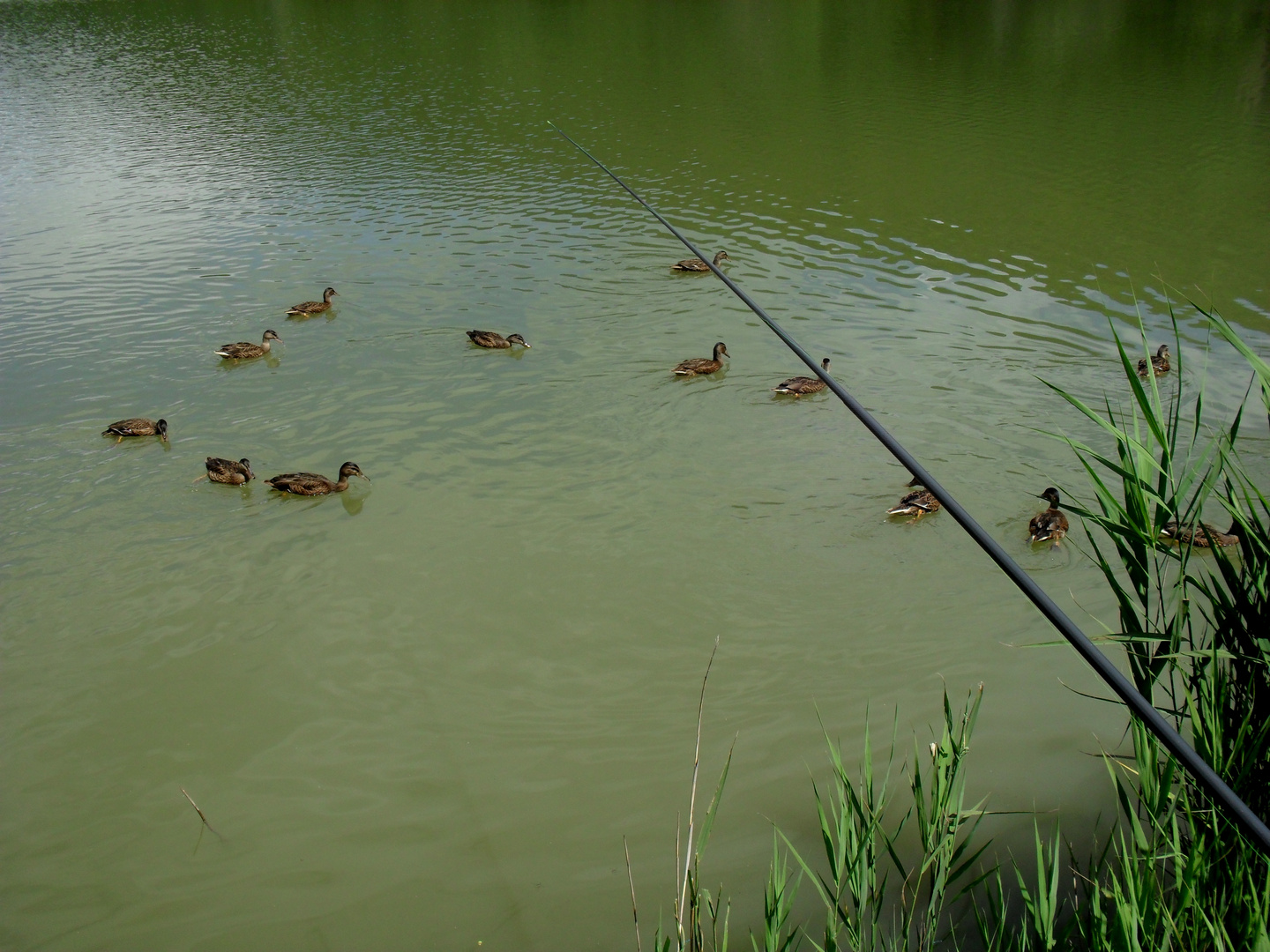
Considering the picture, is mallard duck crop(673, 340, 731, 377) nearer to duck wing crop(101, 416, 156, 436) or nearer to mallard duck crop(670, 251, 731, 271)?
mallard duck crop(670, 251, 731, 271)

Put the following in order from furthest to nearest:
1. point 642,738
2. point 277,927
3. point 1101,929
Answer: point 642,738 < point 277,927 < point 1101,929

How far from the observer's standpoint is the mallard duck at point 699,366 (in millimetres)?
8414

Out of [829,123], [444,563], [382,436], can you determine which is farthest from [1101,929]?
[829,123]

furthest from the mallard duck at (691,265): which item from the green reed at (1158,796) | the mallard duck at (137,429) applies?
the green reed at (1158,796)

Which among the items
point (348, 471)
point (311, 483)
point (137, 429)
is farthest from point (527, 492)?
point (137, 429)

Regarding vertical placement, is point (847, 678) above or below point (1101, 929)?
below

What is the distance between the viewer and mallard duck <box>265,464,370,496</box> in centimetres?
684

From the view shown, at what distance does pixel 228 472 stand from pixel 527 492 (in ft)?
7.57

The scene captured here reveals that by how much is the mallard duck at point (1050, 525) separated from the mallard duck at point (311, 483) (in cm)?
483

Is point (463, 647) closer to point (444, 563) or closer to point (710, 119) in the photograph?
point (444, 563)

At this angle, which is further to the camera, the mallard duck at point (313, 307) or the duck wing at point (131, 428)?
the mallard duck at point (313, 307)

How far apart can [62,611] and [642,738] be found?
12.4ft

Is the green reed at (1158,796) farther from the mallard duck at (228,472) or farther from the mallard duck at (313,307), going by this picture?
the mallard duck at (313,307)

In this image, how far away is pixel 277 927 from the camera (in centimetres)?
382
